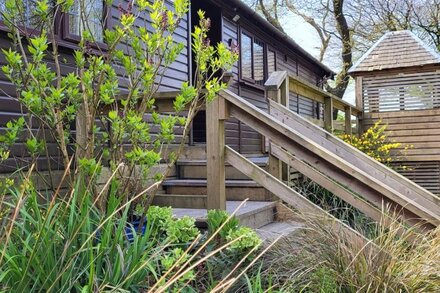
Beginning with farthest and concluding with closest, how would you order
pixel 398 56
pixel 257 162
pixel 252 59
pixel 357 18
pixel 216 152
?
1. pixel 357 18
2. pixel 398 56
3. pixel 252 59
4. pixel 257 162
5. pixel 216 152

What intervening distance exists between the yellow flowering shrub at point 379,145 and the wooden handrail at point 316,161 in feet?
16.5

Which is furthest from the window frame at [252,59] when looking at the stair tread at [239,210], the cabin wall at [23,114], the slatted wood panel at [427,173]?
the stair tread at [239,210]

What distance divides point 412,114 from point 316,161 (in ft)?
25.6

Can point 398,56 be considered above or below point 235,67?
above

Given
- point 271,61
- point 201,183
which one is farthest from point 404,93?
point 201,183

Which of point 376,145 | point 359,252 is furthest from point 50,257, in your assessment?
point 376,145

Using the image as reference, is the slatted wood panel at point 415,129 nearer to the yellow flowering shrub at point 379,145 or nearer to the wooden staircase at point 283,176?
the yellow flowering shrub at point 379,145

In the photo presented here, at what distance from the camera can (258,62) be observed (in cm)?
1144

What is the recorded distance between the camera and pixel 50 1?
4641 mm

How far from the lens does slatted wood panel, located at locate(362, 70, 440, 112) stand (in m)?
10.6

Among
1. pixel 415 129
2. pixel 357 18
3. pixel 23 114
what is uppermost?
pixel 357 18

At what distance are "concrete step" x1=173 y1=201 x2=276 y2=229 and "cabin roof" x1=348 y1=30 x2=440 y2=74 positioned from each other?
720 centimetres

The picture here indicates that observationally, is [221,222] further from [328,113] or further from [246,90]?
[246,90]

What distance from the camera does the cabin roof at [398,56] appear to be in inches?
427
